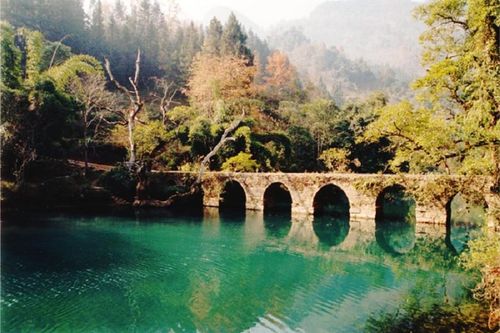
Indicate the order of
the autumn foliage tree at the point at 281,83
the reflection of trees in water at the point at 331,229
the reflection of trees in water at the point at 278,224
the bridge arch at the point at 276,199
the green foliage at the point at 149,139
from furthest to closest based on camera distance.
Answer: the autumn foliage tree at the point at 281,83
the green foliage at the point at 149,139
the bridge arch at the point at 276,199
the reflection of trees in water at the point at 278,224
the reflection of trees in water at the point at 331,229

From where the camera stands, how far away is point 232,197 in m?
29.6

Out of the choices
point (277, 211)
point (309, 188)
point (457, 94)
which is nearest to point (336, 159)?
point (277, 211)

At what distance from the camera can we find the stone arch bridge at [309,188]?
22.0m

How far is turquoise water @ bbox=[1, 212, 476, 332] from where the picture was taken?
9664 mm

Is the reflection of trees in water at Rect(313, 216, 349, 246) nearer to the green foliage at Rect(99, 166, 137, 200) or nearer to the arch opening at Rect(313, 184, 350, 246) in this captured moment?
the arch opening at Rect(313, 184, 350, 246)

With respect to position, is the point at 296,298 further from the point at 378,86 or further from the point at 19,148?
the point at 378,86

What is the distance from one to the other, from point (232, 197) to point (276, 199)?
409cm

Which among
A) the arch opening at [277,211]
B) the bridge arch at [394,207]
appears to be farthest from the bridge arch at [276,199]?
the bridge arch at [394,207]

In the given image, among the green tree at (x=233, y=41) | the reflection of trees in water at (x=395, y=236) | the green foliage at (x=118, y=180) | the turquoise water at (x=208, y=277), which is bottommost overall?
the turquoise water at (x=208, y=277)

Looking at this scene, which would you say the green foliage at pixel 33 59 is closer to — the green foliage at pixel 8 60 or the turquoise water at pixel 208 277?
the green foliage at pixel 8 60

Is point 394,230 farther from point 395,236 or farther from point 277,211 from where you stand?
point 277,211

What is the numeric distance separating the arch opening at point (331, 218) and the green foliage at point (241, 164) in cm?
475

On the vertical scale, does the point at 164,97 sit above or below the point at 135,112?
above

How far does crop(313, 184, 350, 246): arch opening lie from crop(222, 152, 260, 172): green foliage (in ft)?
15.6
